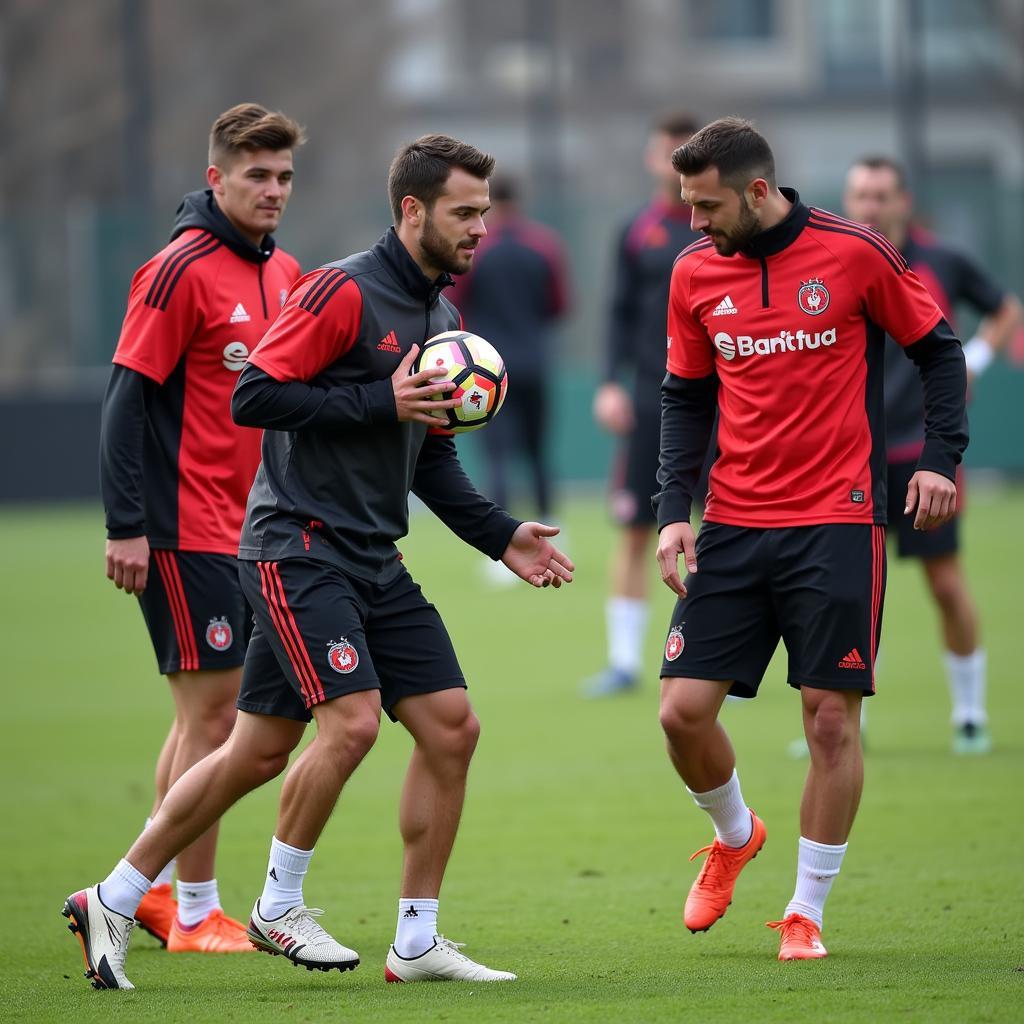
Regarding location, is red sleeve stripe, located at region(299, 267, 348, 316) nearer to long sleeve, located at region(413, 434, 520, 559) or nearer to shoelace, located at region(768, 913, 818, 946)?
long sleeve, located at region(413, 434, 520, 559)

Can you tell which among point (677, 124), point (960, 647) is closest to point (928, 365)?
Result: point (960, 647)

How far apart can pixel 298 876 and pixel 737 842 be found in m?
1.45

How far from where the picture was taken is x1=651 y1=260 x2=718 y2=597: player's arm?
5.72 m

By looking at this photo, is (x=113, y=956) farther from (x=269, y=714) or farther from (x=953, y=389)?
(x=953, y=389)

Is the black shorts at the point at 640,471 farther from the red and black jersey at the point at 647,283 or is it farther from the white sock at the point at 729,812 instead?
the white sock at the point at 729,812

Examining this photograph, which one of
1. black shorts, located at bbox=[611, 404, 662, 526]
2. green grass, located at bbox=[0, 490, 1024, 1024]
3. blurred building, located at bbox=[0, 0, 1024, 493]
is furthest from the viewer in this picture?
blurred building, located at bbox=[0, 0, 1024, 493]

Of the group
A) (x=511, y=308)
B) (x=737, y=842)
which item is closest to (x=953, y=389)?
(x=737, y=842)

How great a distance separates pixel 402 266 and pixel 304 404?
53 centimetres

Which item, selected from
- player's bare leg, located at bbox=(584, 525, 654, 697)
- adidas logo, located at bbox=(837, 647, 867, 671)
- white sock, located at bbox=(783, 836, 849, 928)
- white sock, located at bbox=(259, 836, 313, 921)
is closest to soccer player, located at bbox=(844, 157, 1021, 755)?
player's bare leg, located at bbox=(584, 525, 654, 697)

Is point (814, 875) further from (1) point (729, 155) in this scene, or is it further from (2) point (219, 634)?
(1) point (729, 155)

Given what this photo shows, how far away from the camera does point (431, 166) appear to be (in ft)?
17.3

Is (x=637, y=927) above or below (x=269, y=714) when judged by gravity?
below

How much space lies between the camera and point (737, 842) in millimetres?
5836

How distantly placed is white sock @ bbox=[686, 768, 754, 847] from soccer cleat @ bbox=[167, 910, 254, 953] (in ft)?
4.92
